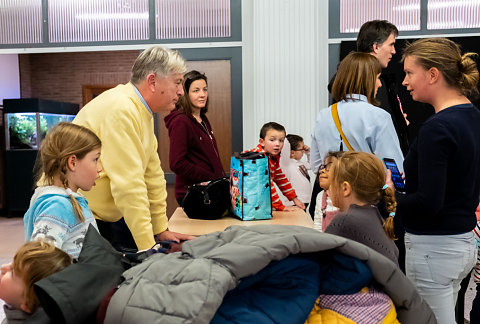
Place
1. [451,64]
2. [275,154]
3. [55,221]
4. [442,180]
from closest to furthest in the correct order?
[55,221], [442,180], [451,64], [275,154]

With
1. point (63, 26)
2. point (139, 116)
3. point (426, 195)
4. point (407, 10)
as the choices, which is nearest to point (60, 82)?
point (63, 26)

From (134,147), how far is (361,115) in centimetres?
113

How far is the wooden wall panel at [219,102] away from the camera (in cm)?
459

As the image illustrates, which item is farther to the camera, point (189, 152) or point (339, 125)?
point (189, 152)

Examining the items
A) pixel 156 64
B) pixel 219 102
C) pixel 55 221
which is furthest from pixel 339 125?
pixel 219 102

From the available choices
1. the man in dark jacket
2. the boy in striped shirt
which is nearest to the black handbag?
the boy in striped shirt

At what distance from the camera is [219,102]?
463cm

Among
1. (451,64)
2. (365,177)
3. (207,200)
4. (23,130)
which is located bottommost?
(207,200)

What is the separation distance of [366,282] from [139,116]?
3.85 feet

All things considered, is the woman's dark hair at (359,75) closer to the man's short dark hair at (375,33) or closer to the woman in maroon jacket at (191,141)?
the man's short dark hair at (375,33)

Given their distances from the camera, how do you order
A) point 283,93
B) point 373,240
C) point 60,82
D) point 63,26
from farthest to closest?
point 60,82
point 63,26
point 283,93
point 373,240

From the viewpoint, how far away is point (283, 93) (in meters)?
4.36

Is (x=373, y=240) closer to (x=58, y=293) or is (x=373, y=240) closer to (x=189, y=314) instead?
(x=189, y=314)

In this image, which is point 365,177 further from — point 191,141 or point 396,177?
point 191,141
